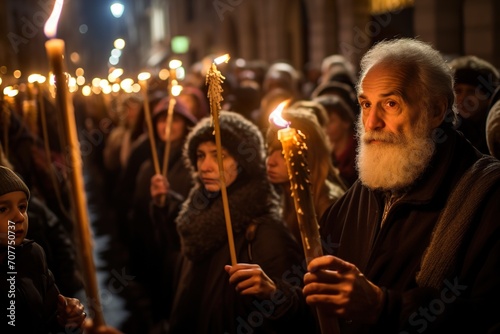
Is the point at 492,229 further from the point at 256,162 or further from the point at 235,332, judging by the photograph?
the point at 256,162

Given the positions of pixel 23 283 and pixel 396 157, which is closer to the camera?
pixel 396 157

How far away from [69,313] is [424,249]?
125 centimetres

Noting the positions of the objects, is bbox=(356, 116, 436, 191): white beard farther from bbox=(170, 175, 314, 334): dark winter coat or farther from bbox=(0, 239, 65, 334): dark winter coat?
bbox=(0, 239, 65, 334): dark winter coat

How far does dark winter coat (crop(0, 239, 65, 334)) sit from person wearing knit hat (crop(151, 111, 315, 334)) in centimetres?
90

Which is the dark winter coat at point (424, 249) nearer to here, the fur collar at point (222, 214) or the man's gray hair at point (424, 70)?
the man's gray hair at point (424, 70)

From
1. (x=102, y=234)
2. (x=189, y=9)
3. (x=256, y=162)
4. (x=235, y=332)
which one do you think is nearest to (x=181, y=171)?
(x=256, y=162)

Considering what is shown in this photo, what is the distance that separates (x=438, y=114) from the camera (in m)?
2.63

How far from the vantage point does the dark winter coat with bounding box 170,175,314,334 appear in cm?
354

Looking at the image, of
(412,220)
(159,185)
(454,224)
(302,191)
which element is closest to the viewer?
(302,191)

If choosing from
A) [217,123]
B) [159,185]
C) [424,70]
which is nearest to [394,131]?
[424,70]

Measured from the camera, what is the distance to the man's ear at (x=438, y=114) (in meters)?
2.62

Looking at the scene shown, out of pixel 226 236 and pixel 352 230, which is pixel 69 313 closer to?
pixel 352 230

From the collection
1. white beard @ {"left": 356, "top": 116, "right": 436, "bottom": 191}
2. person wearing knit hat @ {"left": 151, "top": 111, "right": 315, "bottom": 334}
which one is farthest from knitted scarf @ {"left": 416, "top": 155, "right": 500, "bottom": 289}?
person wearing knit hat @ {"left": 151, "top": 111, "right": 315, "bottom": 334}

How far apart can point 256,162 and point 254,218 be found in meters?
0.38
